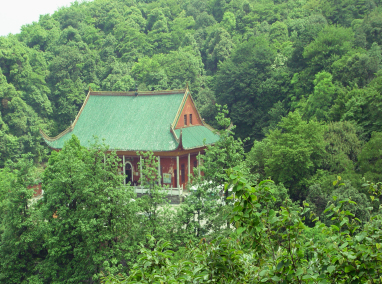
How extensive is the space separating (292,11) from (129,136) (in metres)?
36.1

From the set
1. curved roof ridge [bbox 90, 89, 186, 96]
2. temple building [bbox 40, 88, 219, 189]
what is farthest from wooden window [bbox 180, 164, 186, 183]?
curved roof ridge [bbox 90, 89, 186, 96]

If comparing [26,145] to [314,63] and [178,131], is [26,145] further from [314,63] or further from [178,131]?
[314,63]

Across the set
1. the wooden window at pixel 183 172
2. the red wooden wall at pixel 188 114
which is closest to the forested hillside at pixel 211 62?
the red wooden wall at pixel 188 114

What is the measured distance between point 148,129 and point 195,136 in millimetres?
3634

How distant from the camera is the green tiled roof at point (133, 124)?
31719 millimetres

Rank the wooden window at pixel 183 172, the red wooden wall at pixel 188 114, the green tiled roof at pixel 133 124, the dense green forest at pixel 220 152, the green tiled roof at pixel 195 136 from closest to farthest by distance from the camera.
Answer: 1. the dense green forest at pixel 220 152
2. the green tiled roof at pixel 195 136
3. the green tiled roof at pixel 133 124
4. the wooden window at pixel 183 172
5. the red wooden wall at pixel 188 114

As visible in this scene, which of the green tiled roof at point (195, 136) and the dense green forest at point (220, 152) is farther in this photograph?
the green tiled roof at point (195, 136)

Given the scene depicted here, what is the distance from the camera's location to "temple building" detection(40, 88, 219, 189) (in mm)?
31359

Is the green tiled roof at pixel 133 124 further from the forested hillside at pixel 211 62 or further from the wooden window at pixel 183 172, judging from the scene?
the forested hillside at pixel 211 62

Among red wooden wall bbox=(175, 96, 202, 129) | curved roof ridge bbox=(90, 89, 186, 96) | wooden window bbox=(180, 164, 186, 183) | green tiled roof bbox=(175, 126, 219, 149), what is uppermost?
curved roof ridge bbox=(90, 89, 186, 96)

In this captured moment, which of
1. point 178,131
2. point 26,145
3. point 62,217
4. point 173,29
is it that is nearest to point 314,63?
point 178,131

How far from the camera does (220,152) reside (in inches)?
693

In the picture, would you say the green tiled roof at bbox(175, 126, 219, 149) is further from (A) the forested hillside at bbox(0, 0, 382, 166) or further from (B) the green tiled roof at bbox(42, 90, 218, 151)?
(A) the forested hillside at bbox(0, 0, 382, 166)

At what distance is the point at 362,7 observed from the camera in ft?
149
